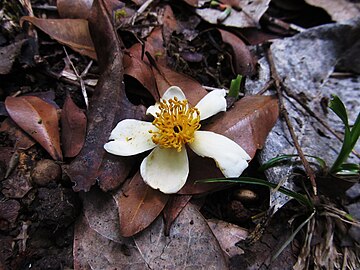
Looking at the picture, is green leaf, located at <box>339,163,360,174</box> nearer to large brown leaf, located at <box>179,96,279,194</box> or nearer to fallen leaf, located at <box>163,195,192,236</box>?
large brown leaf, located at <box>179,96,279,194</box>

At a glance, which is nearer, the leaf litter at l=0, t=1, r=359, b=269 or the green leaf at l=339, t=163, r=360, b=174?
the leaf litter at l=0, t=1, r=359, b=269

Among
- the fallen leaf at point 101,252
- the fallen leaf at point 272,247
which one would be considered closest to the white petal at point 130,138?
the fallen leaf at point 101,252

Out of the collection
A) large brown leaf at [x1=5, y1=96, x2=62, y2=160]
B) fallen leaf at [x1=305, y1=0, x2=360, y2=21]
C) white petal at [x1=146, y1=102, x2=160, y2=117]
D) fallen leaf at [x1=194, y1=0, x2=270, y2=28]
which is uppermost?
fallen leaf at [x1=305, y1=0, x2=360, y2=21]

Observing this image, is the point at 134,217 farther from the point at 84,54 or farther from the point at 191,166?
the point at 84,54

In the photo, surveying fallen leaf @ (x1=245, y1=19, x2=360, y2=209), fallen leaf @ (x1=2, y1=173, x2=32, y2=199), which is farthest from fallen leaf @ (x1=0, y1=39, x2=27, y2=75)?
fallen leaf @ (x1=245, y1=19, x2=360, y2=209)

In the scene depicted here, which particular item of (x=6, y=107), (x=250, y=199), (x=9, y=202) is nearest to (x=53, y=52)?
(x=6, y=107)

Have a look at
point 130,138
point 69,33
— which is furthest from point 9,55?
point 130,138
